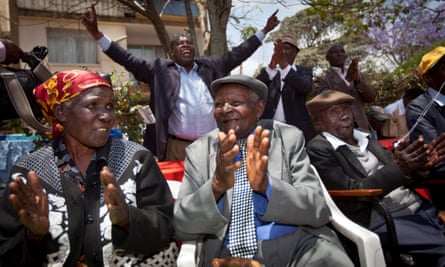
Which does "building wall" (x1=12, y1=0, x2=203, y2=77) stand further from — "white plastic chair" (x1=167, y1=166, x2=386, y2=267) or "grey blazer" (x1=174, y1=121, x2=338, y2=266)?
"white plastic chair" (x1=167, y1=166, x2=386, y2=267)

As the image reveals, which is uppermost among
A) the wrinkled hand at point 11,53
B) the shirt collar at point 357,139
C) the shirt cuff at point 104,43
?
the shirt cuff at point 104,43

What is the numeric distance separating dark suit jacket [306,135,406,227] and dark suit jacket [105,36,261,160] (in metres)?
1.75

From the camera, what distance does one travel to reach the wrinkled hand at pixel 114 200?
170 centimetres

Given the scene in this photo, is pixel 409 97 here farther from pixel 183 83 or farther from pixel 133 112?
pixel 133 112

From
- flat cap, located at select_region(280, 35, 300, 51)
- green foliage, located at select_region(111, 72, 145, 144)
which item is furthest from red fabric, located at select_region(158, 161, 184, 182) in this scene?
green foliage, located at select_region(111, 72, 145, 144)

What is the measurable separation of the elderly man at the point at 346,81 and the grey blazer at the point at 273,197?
2458 millimetres

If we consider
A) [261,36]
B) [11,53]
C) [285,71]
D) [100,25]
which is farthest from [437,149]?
[100,25]

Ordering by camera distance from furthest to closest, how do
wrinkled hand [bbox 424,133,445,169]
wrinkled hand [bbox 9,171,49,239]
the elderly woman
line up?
wrinkled hand [bbox 424,133,445,169], the elderly woman, wrinkled hand [bbox 9,171,49,239]

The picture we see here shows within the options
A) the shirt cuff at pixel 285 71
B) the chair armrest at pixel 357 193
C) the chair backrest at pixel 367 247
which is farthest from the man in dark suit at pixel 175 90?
the chair backrest at pixel 367 247

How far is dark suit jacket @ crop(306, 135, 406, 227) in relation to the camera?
273 centimetres

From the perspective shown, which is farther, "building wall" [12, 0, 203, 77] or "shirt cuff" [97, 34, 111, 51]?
"building wall" [12, 0, 203, 77]

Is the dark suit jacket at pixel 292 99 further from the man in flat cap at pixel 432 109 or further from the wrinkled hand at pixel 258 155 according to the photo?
the wrinkled hand at pixel 258 155

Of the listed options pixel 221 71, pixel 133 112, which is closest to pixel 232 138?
pixel 221 71

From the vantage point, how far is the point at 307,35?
114 feet
